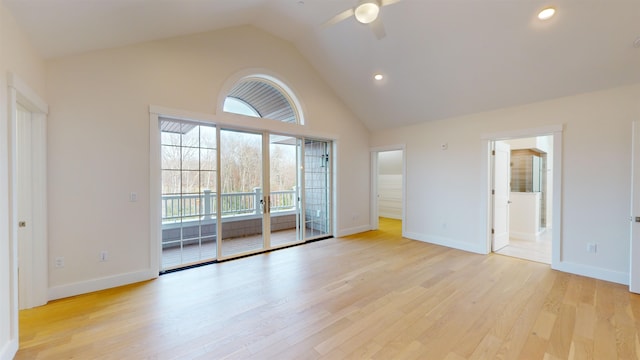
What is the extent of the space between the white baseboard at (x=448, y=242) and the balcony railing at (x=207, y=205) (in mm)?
3072

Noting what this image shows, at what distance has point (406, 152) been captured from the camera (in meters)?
5.50

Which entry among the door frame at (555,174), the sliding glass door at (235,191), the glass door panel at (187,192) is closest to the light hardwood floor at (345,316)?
the door frame at (555,174)

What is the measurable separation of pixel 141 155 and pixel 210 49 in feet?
6.08

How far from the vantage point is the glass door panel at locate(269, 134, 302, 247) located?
4.65 meters

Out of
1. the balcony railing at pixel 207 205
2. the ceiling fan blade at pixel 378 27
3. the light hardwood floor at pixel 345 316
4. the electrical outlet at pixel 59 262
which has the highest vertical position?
the ceiling fan blade at pixel 378 27

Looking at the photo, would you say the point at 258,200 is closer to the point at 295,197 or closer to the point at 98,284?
the point at 295,197

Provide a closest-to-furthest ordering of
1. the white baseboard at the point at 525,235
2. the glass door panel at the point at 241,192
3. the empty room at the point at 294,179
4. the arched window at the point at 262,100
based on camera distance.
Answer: the empty room at the point at 294,179 < the glass door panel at the point at 241,192 < the arched window at the point at 262,100 < the white baseboard at the point at 525,235

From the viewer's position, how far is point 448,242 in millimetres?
4805

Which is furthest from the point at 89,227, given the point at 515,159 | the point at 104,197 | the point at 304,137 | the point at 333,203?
the point at 515,159

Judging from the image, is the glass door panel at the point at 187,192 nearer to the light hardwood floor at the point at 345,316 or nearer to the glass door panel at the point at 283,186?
the light hardwood floor at the point at 345,316

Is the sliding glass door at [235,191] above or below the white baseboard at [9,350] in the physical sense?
above

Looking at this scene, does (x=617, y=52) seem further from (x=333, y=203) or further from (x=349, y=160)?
(x=333, y=203)

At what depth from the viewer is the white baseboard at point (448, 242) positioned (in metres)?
4.40

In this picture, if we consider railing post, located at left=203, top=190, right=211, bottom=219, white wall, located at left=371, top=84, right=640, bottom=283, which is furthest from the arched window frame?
white wall, located at left=371, top=84, right=640, bottom=283
